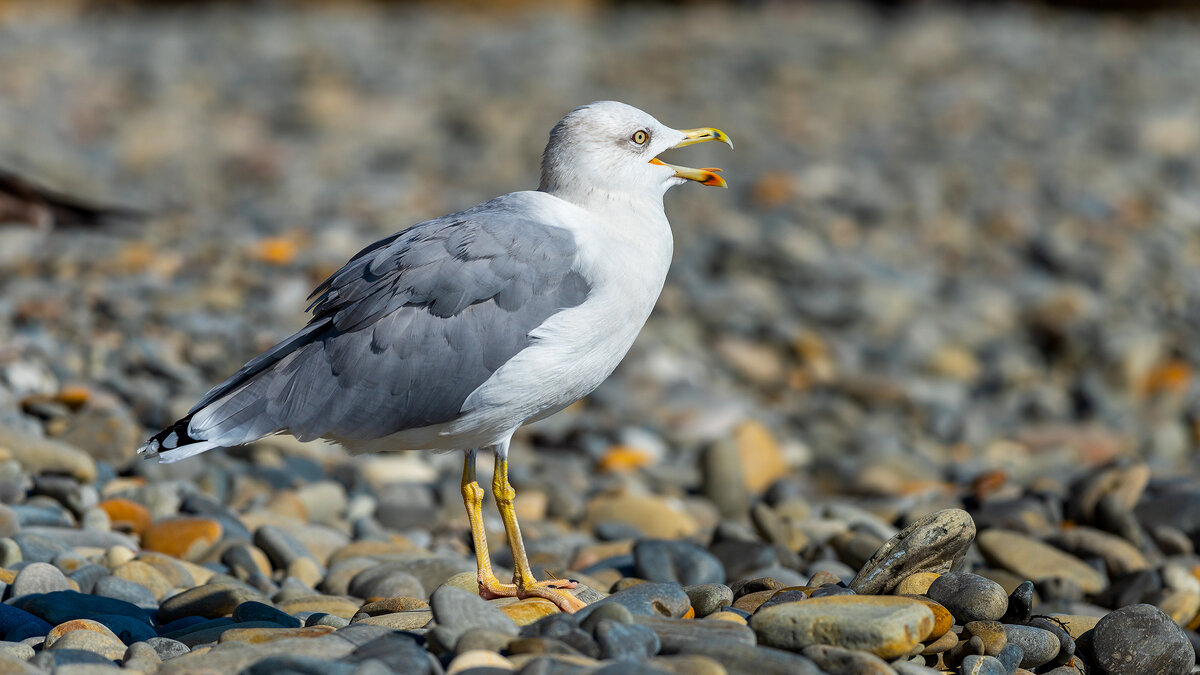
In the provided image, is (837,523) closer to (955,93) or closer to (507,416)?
(507,416)

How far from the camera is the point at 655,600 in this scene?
390 centimetres

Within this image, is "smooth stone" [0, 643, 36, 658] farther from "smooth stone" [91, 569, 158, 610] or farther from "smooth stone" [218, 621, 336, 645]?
"smooth stone" [91, 569, 158, 610]

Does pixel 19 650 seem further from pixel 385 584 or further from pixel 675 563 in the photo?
pixel 675 563

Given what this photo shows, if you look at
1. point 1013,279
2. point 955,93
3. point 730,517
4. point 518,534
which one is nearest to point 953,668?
point 518,534

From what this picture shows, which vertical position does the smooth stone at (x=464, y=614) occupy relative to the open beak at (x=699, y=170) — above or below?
below

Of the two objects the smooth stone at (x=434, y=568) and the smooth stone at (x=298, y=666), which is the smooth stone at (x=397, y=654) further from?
the smooth stone at (x=434, y=568)

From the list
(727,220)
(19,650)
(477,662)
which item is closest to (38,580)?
(19,650)

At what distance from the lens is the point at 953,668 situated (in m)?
3.97

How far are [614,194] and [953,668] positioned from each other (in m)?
2.03

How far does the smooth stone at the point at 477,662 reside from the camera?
10.9 ft

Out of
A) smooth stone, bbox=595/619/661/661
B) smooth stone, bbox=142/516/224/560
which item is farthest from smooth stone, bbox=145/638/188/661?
smooth stone, bbox=142/516/224/560

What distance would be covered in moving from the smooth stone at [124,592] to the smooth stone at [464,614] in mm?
1659

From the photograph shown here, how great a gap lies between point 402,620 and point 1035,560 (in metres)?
3.16

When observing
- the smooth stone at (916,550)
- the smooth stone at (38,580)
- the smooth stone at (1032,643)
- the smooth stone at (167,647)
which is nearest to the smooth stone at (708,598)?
the smooth stone at (916,550)
